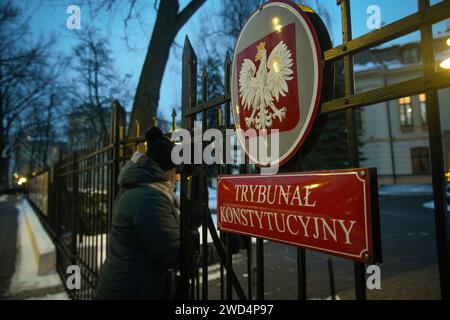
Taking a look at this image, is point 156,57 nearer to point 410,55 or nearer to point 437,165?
point 437,165

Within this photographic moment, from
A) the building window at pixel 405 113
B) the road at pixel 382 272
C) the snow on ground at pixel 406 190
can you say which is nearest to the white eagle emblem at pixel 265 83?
the road at pixel 382 272

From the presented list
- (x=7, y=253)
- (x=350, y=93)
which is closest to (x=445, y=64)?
(x=350, y=93)

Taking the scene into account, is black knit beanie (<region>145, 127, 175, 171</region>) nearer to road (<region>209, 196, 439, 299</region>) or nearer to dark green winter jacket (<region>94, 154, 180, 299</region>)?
dark green winter jacket (<region>94, 154, 180, 299</region>)

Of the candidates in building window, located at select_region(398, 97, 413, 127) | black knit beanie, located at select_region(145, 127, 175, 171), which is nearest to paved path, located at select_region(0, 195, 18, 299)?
black knit beanie, located at select_region(145, 127, 175, 171)

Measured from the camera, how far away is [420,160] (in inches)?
1092

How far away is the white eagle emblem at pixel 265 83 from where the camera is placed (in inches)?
59.3

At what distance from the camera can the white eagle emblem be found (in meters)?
1.51

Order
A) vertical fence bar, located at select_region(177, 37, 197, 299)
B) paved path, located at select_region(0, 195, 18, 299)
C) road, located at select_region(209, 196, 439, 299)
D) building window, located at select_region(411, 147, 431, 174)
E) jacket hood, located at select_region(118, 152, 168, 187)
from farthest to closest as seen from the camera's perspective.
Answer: building window, located at select_region(411, 147, 431, 174)
paved path, located at select_region(0, 195, 18, 299)
road, located at select_region(209, 196, 439, 299)
jacket hood, located at select_region(118, 152, 168, 187)
vertical fence bar, located at select_region(177, 37, 197, 299)

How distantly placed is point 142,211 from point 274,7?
1.46 metres

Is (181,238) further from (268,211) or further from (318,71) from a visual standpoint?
(318,71)

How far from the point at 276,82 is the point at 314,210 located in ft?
2.18

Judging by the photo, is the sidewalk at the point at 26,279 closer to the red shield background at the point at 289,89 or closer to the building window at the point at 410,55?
the red shield background at the point at 289,89
